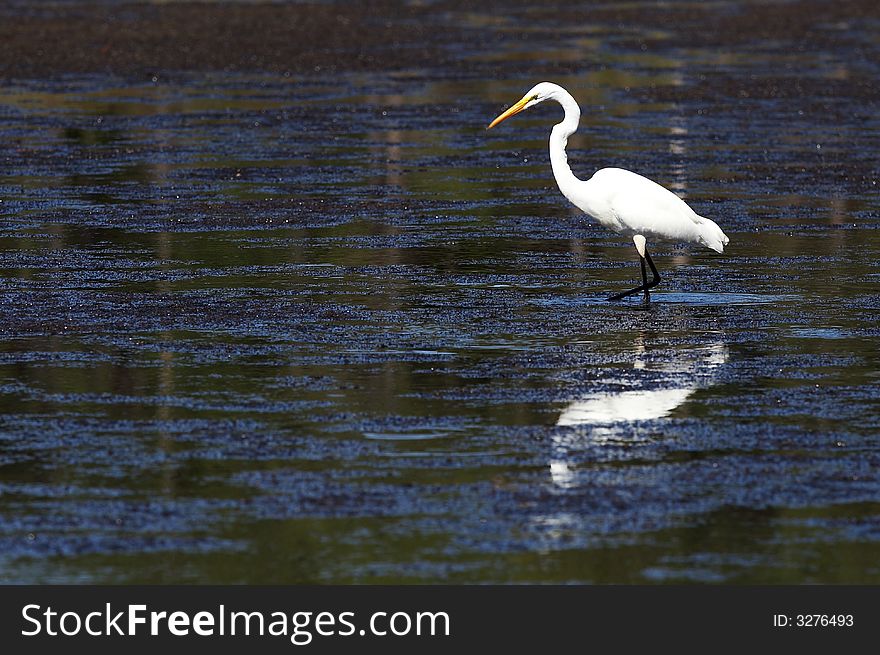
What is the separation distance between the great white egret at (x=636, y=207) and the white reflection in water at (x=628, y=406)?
8.09ft

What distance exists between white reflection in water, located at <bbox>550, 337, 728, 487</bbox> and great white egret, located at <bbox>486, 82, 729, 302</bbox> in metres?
2.46

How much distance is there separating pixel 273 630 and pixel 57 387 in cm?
437

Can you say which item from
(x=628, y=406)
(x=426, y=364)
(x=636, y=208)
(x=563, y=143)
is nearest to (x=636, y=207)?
(x=636, y=208)

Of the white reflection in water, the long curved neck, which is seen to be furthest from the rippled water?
the long curved neck

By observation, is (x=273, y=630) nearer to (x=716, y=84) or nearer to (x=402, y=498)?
(x=402, y=498)

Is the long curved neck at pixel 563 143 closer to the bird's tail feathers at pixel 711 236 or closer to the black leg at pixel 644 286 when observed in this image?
the black leg at pixel 644 286

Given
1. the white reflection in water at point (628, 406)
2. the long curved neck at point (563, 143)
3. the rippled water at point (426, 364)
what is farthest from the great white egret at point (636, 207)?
the white reflection in water at point (628, 406)

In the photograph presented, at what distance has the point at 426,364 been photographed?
11906 millimetres

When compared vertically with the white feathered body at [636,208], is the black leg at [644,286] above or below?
below

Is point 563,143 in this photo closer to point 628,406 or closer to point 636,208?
point 636,208

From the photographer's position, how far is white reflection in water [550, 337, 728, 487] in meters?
9.84

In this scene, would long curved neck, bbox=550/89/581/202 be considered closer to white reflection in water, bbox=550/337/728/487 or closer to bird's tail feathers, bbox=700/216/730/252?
bird's tail feathers, bbox=700/216/730/252

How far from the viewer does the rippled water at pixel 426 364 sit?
833 cm

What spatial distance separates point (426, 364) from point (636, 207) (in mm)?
3395
